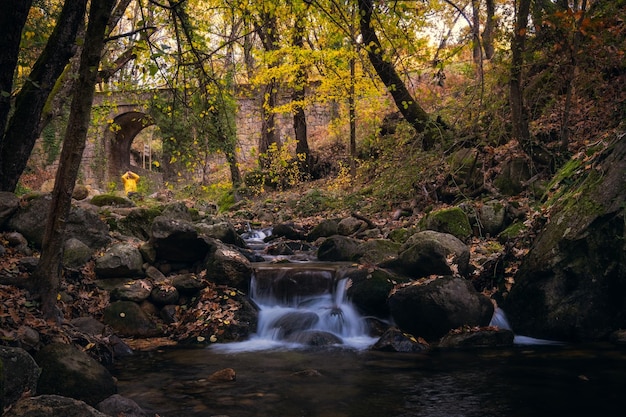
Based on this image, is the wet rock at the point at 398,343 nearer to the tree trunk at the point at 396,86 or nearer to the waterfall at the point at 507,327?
the waterfall at the point at 507,327

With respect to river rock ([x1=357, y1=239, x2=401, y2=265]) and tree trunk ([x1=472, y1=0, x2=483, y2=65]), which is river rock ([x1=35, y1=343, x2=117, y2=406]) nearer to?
tree trunk ([x1=472, y1=0, x2=483, y2=65])

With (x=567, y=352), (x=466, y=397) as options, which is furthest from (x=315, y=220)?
(x=466, y=397)

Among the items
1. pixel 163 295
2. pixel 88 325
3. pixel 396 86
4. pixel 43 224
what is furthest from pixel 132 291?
pixel 396 86

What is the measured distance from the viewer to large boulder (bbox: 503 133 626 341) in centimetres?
706

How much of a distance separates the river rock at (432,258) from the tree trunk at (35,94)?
238 inches

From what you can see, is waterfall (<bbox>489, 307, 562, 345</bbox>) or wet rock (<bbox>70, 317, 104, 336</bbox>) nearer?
wet rock (<bbox>70, 317, 104, 336</bbox>)

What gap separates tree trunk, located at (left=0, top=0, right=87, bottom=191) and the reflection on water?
148 inches

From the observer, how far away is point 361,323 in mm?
8438

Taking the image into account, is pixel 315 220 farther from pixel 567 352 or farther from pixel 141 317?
pixel 567 352

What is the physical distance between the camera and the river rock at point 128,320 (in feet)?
26.6

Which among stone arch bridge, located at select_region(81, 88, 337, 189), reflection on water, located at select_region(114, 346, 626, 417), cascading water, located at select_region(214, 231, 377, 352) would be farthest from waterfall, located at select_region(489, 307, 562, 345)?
stone arch bridge, located at select_region(81, 88, 337, 189)

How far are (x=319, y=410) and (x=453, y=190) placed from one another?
9.25m

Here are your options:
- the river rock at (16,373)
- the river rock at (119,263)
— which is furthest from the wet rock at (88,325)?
the river rock at (16,373)

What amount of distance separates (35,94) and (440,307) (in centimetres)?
677
